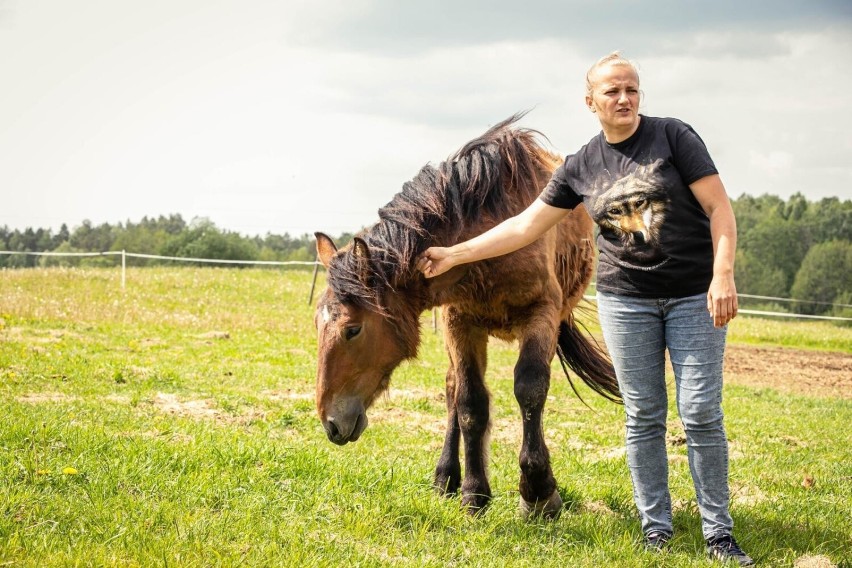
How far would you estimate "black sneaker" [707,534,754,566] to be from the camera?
12.2ft

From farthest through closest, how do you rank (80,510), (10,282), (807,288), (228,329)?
(807,288) < (10,282) < (228,329) < (80,510)

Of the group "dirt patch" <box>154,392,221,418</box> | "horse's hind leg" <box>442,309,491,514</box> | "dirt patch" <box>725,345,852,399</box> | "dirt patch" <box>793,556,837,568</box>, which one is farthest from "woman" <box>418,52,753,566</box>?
"dirt patch" <box>725,345,852,399</box>

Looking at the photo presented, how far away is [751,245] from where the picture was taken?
61688 mm

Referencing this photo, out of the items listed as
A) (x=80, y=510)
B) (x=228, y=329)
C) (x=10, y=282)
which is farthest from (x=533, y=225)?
(x=10, y=282)

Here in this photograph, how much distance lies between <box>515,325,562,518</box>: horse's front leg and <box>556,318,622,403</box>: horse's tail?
167cm

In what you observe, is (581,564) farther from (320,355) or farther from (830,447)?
(830,447)

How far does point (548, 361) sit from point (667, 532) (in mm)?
1206

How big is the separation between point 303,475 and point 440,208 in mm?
1918

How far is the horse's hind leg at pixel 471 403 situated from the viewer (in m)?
4.79

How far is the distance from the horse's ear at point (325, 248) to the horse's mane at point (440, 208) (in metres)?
0.24

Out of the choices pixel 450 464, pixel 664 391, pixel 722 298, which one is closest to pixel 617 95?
pixel 722 298

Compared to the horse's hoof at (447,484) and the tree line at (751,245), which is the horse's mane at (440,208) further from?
the tree line at (751,245)

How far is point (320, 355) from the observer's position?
4.20m

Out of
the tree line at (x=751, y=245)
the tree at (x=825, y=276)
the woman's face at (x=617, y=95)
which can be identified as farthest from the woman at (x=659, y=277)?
the tree at (x=825, y=276)
